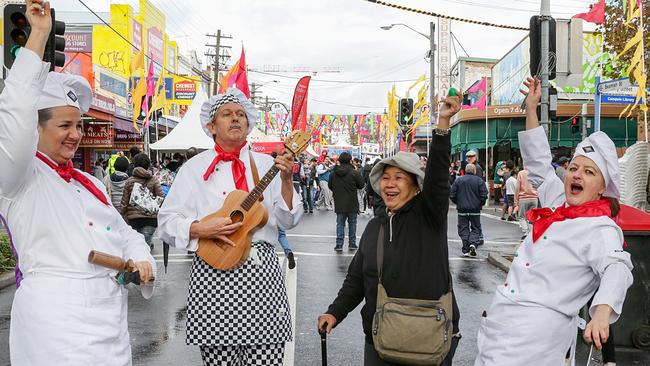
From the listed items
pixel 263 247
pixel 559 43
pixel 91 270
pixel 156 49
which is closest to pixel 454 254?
pixel 559 43

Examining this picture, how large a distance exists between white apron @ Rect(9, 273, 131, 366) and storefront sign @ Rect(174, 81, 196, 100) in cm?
3521

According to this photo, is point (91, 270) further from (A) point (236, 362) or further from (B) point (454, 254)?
(B) point (454, 254)

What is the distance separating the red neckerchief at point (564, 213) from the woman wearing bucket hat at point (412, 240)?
0.46 meters

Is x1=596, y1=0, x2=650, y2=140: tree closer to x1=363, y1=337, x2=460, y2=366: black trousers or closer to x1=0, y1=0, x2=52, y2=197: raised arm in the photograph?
x1=363, y1=337, x2=460, y2=366: black trousers

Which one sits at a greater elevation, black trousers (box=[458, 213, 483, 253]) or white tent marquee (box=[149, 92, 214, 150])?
white tent marquee (box=[149, 92, 214, 150])

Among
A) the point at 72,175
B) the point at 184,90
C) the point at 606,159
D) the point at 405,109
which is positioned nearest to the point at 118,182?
the point at 72,175

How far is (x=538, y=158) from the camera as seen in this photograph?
3.59 metres

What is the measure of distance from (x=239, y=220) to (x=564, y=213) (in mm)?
1603

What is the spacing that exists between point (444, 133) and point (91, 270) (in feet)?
5.56

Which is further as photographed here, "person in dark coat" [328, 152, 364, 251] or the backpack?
→ "person in dark coat" [328, 152, 364, 251]

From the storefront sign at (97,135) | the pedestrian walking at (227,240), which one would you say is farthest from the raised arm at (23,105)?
the storefront sign at (97,135)

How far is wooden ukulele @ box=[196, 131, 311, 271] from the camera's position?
320 cm

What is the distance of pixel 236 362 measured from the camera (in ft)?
10.8

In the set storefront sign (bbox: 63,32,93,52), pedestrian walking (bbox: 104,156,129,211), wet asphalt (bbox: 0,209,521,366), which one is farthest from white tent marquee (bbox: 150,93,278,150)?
storefront sign (bbox: 63,32,93,52)
